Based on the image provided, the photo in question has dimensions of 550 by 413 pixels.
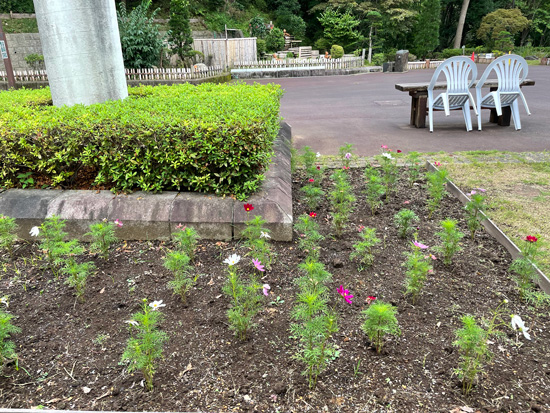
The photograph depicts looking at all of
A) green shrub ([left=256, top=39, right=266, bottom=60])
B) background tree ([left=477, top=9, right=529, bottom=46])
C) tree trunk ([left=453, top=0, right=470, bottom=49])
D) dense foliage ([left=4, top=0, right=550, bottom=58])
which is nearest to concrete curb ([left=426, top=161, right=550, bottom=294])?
dense foliage ([left=4, top=0, right=550, bottom=58])

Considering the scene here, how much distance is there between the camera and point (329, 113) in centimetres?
1043

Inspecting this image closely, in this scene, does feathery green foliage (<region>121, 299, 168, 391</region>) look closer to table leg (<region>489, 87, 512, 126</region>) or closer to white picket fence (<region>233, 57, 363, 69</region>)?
table leg (<region>489, 87, 512, 126</region>)

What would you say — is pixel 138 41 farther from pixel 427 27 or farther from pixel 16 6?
pixel 427 27

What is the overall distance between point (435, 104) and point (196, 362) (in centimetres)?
720

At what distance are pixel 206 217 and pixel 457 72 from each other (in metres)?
6.11

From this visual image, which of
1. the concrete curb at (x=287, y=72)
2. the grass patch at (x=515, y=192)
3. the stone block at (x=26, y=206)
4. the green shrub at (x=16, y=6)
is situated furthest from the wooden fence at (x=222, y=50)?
the stone block at (x=26, y=206)

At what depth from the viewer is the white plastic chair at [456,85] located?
24.7 feet

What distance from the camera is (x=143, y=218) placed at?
3.65m

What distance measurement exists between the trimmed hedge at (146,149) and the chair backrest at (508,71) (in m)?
5.40

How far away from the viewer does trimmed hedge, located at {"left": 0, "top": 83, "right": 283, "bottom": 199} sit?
3768 millimetres

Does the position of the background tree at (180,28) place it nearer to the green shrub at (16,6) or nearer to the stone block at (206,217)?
the green shrub at (16,6)

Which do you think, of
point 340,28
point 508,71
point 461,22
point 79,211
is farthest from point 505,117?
point 461,22

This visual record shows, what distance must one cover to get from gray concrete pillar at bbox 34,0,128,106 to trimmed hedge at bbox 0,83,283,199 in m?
0.87

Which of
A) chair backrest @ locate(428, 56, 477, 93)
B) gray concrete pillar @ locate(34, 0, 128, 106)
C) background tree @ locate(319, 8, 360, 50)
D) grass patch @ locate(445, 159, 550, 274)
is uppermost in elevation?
background tree @ locate(319, 8, 360, 50)
